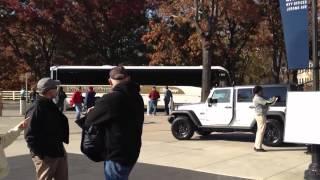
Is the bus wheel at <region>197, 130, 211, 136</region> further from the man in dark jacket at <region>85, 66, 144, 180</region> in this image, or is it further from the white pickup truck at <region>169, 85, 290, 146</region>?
the man in dark jacket at <region>85, 66, 144, 180</region>

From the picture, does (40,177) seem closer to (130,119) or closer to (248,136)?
(130,119)

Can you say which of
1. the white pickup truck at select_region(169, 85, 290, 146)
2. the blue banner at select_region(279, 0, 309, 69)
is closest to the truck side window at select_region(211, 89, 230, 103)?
the white pickup truck at select_region(169, 85, 290, 146)

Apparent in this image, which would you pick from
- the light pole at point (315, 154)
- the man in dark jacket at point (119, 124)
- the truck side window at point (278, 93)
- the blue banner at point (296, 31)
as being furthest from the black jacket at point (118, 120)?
the truck side window at point (278, 93)

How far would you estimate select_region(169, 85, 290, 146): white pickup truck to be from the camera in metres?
16.5

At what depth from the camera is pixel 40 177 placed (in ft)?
22.6

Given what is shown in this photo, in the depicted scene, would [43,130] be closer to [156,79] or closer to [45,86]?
[45,86]

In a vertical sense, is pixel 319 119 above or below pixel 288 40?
below

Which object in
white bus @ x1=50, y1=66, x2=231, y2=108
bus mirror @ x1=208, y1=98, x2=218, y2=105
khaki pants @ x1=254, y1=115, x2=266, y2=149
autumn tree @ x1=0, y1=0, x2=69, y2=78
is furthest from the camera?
autumn tree @ x1=0, y1=0, x2=69, y2=78

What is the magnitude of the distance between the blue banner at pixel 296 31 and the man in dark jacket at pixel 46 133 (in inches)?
222

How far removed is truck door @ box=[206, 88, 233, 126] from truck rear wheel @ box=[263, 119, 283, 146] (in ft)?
4.25

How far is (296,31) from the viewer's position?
11.2 meters

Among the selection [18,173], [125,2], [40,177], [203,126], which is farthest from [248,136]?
[125,2]

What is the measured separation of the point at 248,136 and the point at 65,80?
24.2 m

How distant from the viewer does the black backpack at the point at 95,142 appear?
5.98 meters
